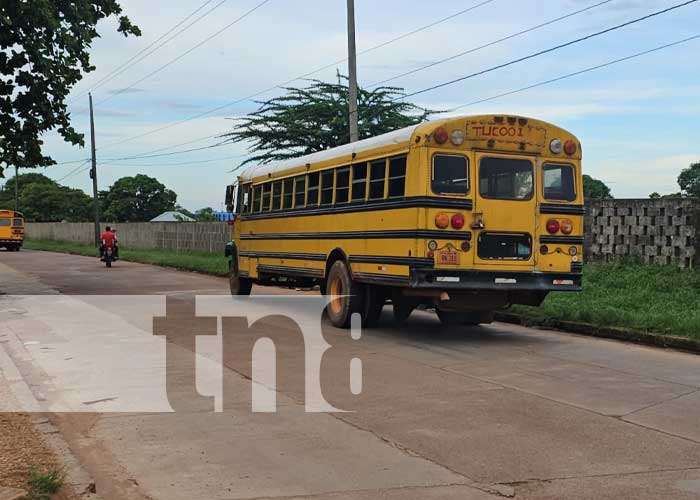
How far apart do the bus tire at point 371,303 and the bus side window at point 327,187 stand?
1817 mm

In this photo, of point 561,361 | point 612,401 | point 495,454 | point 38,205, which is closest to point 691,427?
point 612,401

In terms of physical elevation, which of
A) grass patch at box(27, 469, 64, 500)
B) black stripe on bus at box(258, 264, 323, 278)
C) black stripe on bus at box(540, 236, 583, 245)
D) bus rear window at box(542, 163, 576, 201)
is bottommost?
grass patch at box(27, 469, 64, 500)

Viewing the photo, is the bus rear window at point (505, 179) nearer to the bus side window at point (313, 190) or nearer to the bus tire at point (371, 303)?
the bus tire at point (371, 303)

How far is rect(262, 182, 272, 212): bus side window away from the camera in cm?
1741

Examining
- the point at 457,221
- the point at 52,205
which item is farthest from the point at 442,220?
the point at 52,205

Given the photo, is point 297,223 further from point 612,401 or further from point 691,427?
point 691,427

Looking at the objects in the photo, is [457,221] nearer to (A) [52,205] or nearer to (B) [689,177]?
(B) [689,177]

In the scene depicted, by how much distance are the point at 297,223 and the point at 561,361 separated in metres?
6.63

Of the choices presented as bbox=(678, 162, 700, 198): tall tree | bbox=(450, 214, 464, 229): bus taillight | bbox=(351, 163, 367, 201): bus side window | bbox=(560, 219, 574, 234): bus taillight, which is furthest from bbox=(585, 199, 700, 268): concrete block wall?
bbox=(678, 162, 700, 198): tall tree

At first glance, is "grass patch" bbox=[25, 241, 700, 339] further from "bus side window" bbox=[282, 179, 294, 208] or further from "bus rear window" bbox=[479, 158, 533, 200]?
"bus side window" bbox=[282, 179, 294, 208]

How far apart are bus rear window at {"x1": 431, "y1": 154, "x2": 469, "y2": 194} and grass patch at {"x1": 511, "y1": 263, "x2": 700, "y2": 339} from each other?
132 inches

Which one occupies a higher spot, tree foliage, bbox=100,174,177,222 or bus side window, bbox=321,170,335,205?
tree foliage, bbox=100,174,177,222

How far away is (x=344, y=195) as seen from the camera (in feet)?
45.6

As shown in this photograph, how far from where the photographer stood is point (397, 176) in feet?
40.2
